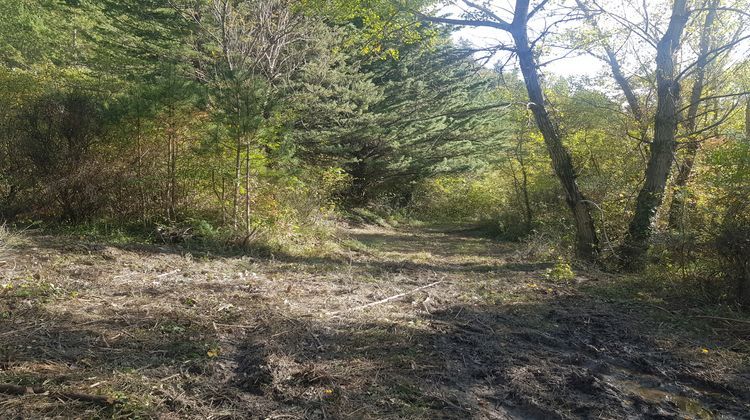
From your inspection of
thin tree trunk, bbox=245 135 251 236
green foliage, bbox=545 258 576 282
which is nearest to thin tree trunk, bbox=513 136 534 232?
green foliage, bbox=545 258 576 282

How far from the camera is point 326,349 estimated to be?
11.8 ft

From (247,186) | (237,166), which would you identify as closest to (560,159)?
(247,186)

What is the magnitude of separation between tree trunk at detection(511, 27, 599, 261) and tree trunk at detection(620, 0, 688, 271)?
0.67m

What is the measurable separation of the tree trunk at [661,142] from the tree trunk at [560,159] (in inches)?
26.5

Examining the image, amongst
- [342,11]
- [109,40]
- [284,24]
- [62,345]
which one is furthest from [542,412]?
[109,40]

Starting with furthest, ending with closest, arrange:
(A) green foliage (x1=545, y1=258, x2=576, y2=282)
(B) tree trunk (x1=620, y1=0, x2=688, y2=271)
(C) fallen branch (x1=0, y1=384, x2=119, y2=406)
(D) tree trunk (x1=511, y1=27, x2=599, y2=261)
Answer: (D) tree trunk (x1=511, y1=27, x2=599, y2=261), (B) tree trunk (x1=620, y1=0, x2=688, y2=271), (A) green foliage (x1=545, y1=258, x2=576, y2=282), (C) fallen branch (x1=0, y1=384, x2=119, y2=406)

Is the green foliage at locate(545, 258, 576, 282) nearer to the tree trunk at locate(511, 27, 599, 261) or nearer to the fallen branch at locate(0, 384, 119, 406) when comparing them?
the tree trunk at locate(511, 27, 599, 261)

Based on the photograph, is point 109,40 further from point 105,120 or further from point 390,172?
point 390,172

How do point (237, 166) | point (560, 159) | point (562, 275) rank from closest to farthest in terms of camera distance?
point (562, 275) < point (237, 166) < point (560, 159)

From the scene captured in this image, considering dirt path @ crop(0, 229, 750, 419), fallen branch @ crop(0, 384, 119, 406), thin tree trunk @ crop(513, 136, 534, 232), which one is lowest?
dirt path @ crop(0, 229, 750, 419)

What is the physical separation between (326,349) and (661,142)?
7.12 m

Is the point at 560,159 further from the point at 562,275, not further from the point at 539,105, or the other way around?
the point at 562,275

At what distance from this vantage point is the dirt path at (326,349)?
2771 millimetres

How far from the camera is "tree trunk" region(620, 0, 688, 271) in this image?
7734mm
